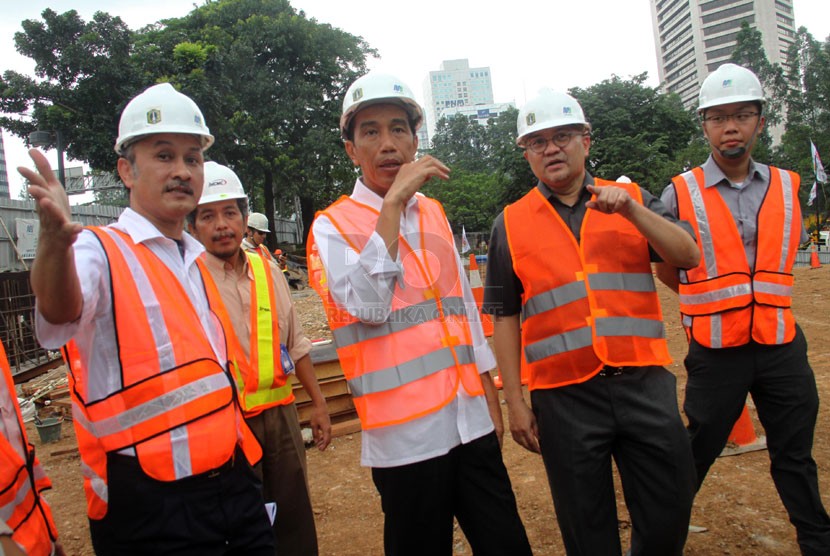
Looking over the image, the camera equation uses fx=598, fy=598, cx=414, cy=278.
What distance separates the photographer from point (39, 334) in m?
1.55

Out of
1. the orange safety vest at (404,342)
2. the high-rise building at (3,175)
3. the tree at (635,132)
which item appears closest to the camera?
the orange safety vest at (404,342)

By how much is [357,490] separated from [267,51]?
92.9 feet

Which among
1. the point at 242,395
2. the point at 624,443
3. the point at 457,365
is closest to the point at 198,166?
the point at 457,365

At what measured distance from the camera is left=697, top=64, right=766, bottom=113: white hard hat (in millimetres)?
3043

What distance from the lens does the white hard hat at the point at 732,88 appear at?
304cm

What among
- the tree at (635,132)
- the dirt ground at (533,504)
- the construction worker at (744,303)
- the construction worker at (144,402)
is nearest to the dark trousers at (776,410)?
the construction worker at (744,303)

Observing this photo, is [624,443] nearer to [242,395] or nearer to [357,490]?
[242,395]

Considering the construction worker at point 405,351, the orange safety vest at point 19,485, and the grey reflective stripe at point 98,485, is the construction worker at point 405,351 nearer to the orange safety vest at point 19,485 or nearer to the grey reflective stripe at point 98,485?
the grey reflective stripe at point 98,485

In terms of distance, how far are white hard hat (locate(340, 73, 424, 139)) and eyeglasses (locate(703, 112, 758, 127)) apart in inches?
68.9

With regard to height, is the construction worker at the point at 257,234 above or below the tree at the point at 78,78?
below

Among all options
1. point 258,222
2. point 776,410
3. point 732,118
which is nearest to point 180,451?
point 776,410

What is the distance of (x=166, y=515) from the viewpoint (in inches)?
66.1

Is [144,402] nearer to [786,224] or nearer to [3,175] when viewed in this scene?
[786,224]

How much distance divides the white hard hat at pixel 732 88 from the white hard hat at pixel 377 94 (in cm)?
166
